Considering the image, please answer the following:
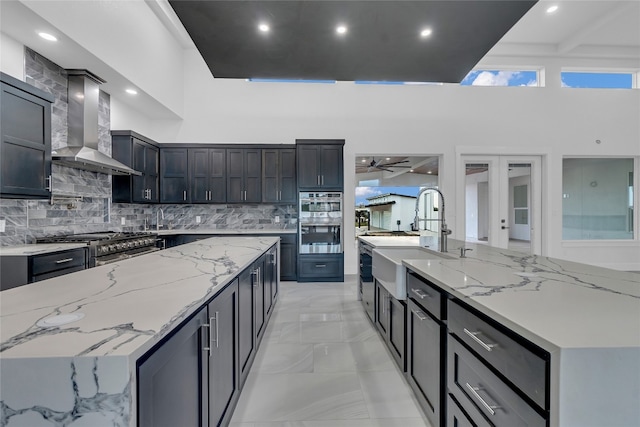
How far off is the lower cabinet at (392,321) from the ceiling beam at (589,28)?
234 inches

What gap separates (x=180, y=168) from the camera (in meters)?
5.09

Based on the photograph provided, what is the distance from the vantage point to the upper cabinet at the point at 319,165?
4.94m

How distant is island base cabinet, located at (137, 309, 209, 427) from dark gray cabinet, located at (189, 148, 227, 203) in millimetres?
4226

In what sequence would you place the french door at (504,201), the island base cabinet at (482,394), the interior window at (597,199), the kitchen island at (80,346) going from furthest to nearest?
the interior window at (597,199) < the french door at (504,201) < the island base cabinet at (482,394) < the kitchen island at (80,346)

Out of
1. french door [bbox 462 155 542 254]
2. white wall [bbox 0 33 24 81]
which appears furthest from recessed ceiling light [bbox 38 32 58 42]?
french door [bbox 462 155 542 254]

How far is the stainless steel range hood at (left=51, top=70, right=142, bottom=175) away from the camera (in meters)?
3.47

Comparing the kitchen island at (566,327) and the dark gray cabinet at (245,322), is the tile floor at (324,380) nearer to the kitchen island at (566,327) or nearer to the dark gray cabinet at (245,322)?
the dark gray cabinet at (245,322)

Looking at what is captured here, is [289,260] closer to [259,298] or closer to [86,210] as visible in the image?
[259,298]

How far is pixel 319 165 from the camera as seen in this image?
495 cm

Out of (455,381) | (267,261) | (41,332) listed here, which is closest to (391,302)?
(455,381)

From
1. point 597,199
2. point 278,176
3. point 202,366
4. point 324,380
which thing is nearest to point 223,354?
point 202,366

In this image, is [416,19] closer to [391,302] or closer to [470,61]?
[470,61]

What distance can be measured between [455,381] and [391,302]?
3.19 ft

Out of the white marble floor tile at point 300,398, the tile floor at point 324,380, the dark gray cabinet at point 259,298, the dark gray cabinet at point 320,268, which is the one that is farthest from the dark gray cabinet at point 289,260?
the white marble floor tile at point 300,398
